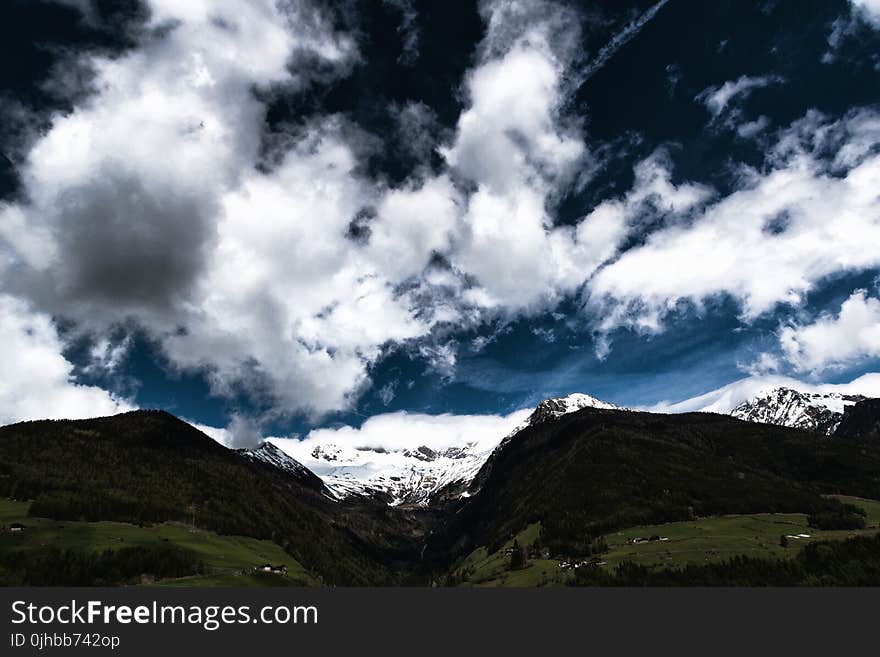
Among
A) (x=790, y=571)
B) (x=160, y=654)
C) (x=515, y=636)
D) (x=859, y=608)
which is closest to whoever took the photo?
(x=160, y=654)

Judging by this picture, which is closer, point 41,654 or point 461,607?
point 41,654

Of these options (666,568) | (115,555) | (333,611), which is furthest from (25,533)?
(666,568)

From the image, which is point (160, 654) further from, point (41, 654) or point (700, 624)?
point (700, 624)

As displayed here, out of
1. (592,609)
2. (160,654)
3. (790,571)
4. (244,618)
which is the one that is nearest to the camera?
(160,654)

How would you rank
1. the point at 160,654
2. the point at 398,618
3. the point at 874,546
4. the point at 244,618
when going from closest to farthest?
1. the point at 160,654
2. the point at 244,618
3. the point at 398,618
4. the point at 874,546

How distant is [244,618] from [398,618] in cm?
1969

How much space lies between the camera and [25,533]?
173125 mm

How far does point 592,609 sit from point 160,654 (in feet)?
211

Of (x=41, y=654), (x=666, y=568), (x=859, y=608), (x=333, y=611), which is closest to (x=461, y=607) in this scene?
(x=333, y=611)

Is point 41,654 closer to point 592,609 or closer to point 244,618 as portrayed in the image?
point 244,618

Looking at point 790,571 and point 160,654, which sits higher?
point 160,654

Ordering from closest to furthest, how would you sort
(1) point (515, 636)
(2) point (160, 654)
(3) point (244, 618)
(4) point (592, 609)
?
(2) point (160, 654), (3) point (244, 618), (1) point (515, 636), (4) point (592, 609)

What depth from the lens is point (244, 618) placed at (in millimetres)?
55156

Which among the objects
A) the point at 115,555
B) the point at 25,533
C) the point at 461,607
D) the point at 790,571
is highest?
the point at 25,533
